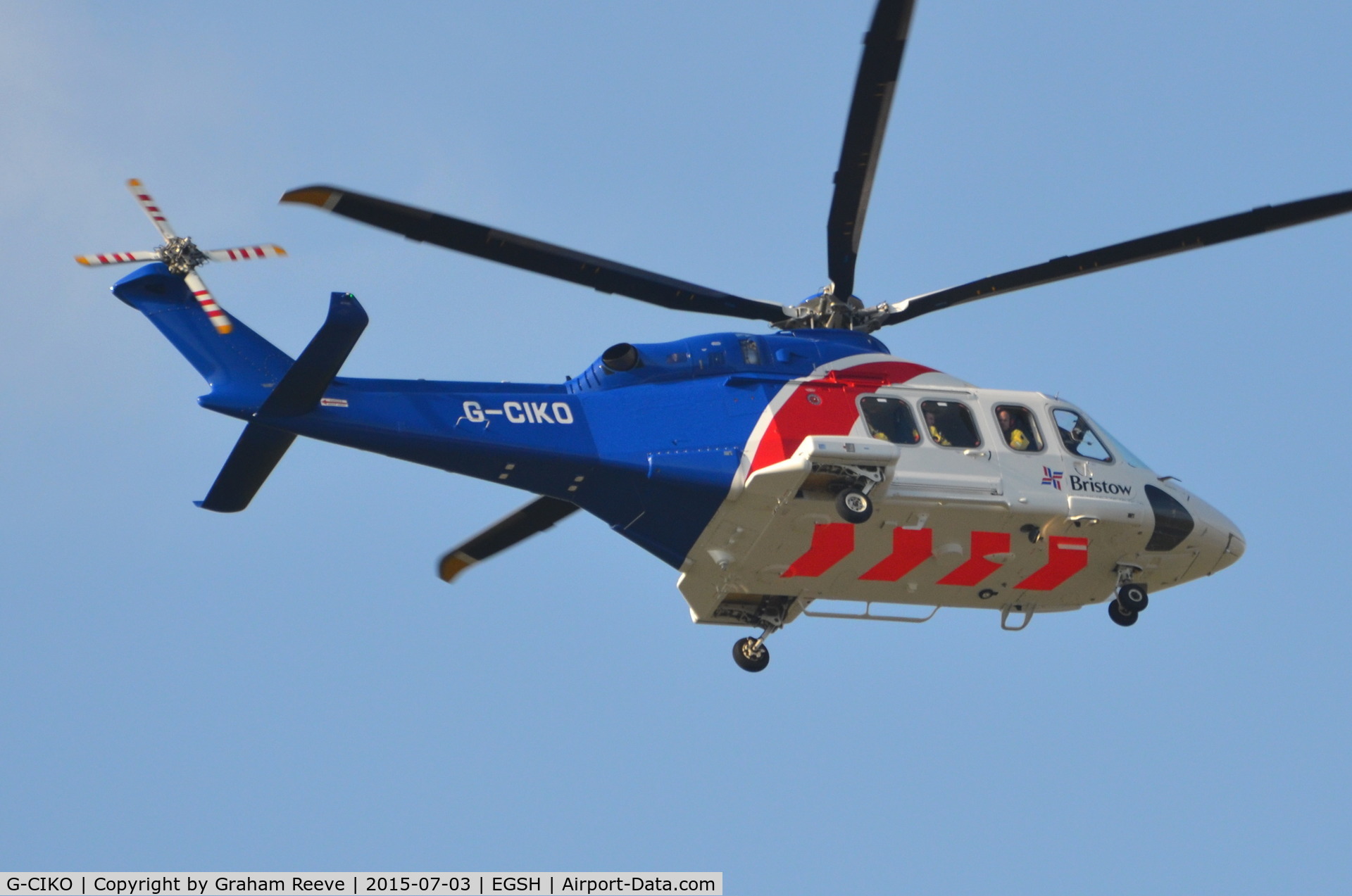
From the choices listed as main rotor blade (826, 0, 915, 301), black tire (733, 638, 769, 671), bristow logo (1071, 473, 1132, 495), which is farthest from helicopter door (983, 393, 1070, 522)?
black tire (733, 638, 769, 671)

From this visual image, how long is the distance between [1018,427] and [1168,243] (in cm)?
263

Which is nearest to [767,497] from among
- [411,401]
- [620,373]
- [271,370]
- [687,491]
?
[687,491]

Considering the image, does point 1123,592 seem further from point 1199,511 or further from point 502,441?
point 502,441

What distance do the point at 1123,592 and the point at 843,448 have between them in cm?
439

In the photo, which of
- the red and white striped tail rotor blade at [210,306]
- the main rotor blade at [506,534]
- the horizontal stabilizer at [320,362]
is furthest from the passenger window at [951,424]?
the red and white striped tail rotor blade at [210,306]

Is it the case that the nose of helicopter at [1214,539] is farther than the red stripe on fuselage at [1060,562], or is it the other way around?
the nose of helicopter at [1214,539]

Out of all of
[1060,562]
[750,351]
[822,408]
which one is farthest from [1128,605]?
[750,351]

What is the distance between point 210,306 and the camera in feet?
60.8

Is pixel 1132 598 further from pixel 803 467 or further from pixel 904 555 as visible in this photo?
pixel 803 467

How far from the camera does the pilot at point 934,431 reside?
65.5ft

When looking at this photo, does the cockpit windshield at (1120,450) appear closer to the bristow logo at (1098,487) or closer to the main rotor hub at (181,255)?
the bristow logo at (1098,487)

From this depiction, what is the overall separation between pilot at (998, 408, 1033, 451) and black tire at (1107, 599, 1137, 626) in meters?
2.18

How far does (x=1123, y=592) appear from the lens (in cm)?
2084

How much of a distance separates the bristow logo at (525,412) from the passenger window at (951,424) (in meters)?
4.03
